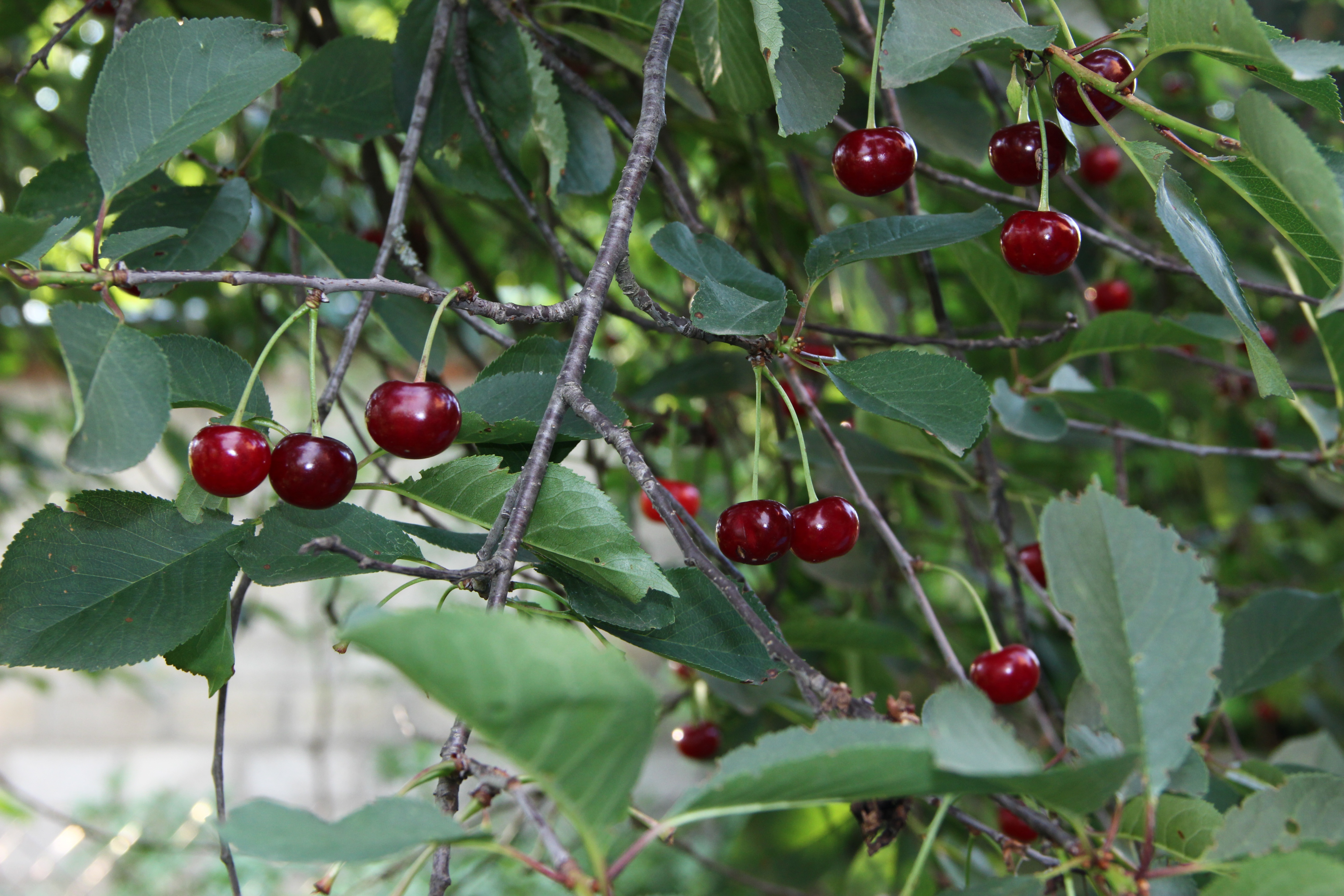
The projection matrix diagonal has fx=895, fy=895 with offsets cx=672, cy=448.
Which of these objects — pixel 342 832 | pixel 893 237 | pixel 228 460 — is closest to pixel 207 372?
pixel 228 460

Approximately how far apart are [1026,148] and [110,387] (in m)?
0.67

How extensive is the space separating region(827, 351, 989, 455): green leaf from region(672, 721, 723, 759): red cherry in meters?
0.78

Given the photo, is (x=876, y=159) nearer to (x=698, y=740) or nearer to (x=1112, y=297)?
(x=698, y=740)

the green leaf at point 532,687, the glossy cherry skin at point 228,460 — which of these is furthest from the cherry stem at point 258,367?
the green leaf at point 532,687

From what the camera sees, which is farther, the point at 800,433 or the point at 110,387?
the point at 800,433

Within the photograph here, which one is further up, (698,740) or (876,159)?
(876,159)

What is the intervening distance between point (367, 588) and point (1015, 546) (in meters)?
3.41

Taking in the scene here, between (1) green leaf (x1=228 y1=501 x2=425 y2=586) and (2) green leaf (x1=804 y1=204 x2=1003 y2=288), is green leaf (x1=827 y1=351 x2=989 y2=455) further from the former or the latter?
(1) green leaf (x1=228 y1=501 x2=425 y2=586)

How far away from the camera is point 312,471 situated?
0.55m

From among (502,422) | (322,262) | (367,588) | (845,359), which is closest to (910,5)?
(845,359)

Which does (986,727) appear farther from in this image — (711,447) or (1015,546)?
(711,447)

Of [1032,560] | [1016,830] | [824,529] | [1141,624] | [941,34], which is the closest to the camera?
[1141,624]

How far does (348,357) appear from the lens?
65cm

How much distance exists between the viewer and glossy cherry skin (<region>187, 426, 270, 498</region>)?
55 cm
